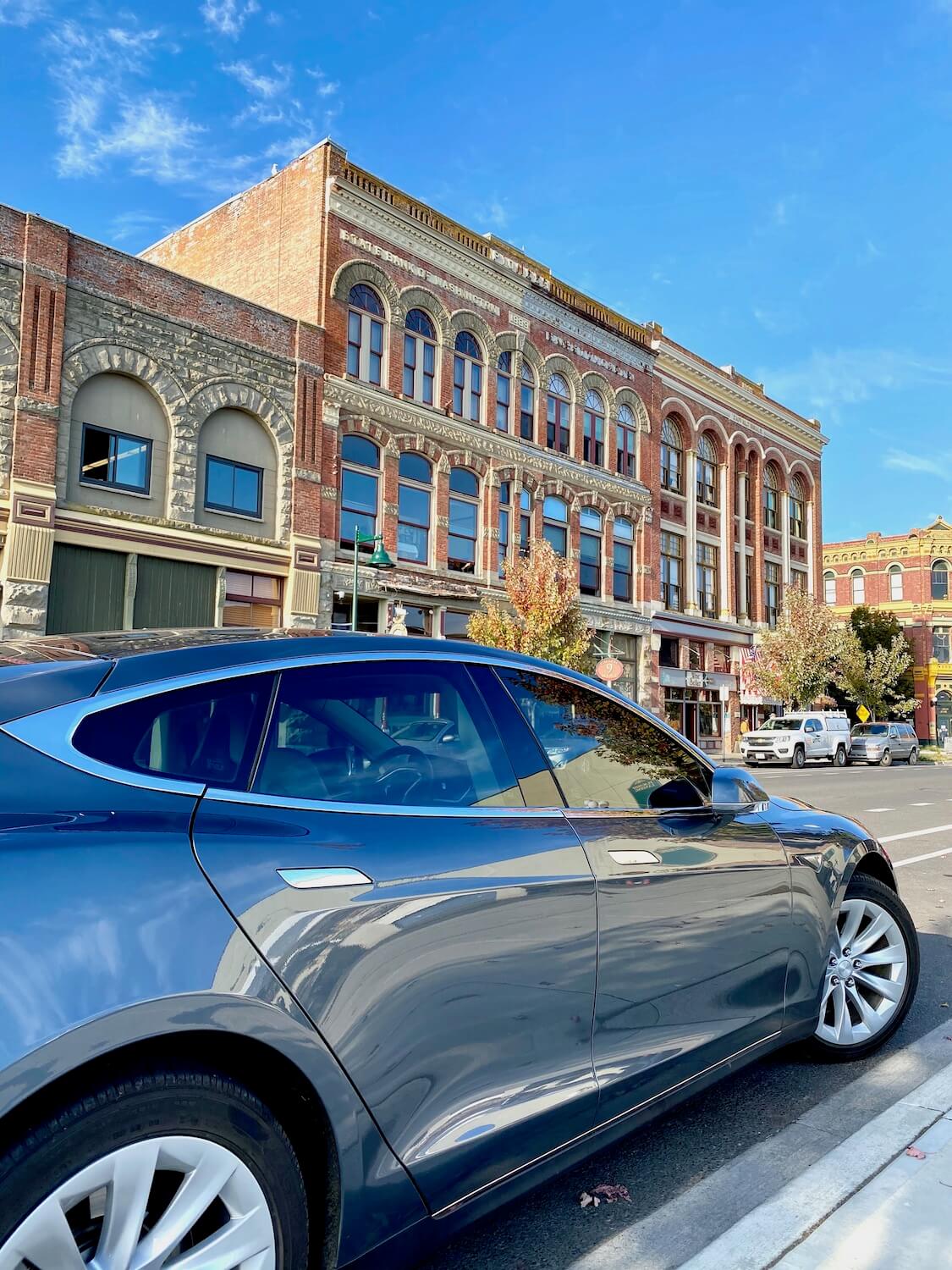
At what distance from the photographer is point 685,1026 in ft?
9.09

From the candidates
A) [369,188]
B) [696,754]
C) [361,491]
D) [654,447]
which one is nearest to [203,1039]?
[696,754]

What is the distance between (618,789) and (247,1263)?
64.5 inches

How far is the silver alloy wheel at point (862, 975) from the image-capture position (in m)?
3.74

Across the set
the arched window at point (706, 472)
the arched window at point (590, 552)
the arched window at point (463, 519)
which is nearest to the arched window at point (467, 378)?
the arched window at point (463, 519)

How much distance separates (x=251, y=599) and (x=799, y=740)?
19.2 m

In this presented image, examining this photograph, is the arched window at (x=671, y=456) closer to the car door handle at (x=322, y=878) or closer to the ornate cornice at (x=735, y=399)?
the ornate cornice at (x=735, y=399)

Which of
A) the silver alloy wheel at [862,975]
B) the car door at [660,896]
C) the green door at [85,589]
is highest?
the green door at [85,589]

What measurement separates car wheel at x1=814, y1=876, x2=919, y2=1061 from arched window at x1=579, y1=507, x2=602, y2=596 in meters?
28.4

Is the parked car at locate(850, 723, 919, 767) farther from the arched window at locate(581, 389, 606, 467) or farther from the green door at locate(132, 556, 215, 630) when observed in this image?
the green door at locate(132, 556, 215, 630)

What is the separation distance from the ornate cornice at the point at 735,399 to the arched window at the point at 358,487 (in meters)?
15.5

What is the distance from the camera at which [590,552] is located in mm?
32906

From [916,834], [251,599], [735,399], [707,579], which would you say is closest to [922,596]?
[735,399]

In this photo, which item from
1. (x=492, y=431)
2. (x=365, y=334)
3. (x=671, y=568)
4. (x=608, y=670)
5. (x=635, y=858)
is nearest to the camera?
(x=635, y=858)

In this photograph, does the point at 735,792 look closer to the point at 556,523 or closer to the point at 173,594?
the point at 173,594
